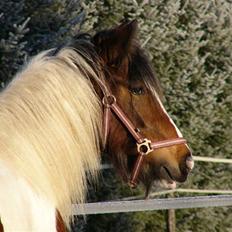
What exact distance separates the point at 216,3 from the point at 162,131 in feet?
11.9

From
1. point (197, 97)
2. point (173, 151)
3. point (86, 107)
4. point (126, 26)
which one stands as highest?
point (126, 26)

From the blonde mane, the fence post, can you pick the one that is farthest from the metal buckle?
the fence post

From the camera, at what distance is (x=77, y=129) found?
365cm

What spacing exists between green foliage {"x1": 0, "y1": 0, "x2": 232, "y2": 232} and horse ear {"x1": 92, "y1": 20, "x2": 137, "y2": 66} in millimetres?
1563

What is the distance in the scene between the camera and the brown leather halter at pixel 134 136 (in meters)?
3.81

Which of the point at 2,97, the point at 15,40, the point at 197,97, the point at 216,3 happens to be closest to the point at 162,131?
the point at 2,97

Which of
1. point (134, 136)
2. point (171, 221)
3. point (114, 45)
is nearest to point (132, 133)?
point (134, 136)

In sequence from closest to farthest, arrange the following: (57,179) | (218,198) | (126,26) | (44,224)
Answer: (44,224), (57,179), (126,26), (218,198)

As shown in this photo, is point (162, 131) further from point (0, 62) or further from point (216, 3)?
point (216, 3)

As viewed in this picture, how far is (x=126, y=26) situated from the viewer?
12.7 ft

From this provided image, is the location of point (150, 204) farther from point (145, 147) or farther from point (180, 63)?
point (145, 147)

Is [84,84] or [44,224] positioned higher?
[84,84]

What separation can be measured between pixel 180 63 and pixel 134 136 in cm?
308

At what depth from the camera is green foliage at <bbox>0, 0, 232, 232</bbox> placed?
5.64 m
